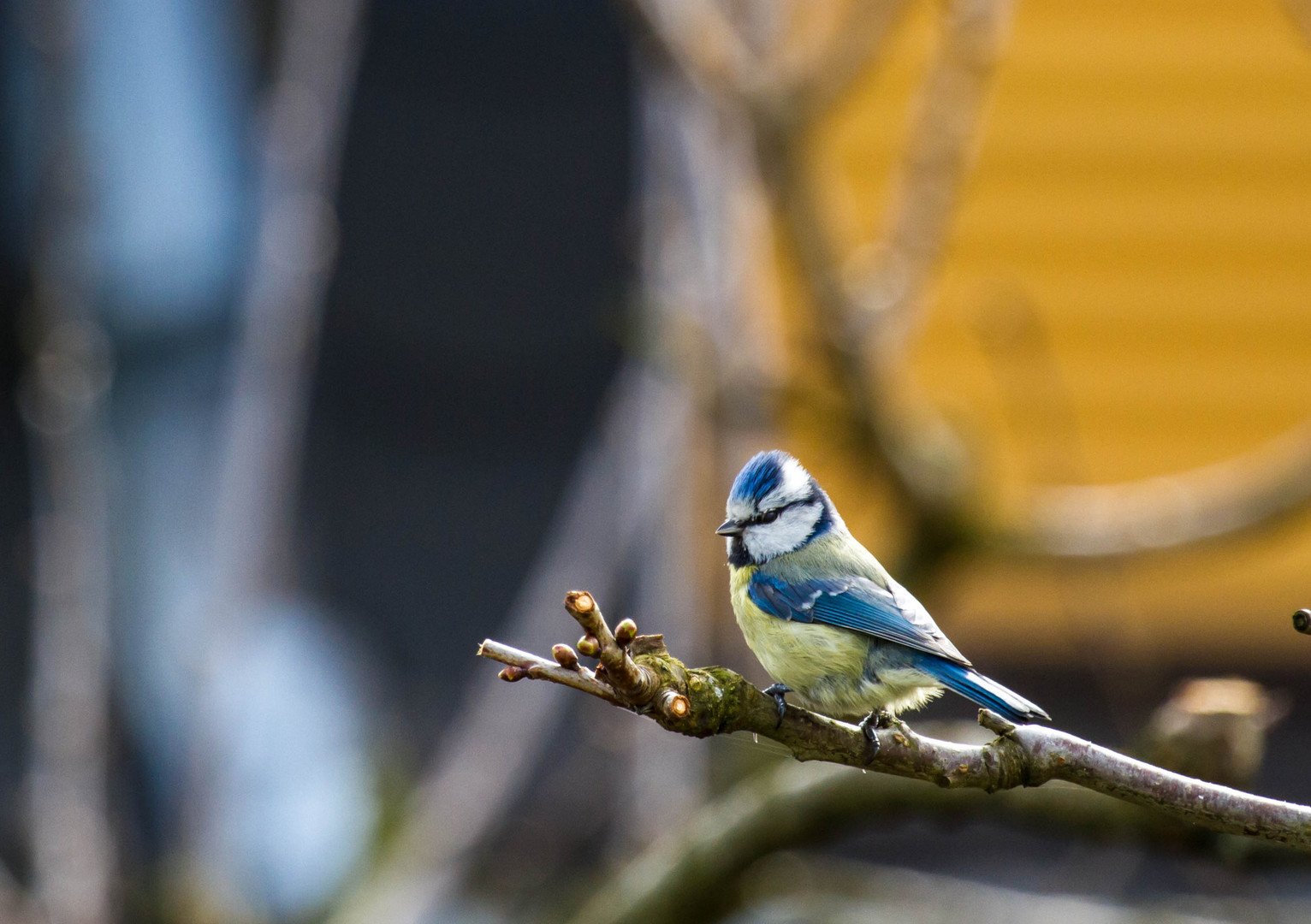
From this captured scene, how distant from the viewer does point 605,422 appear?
13.4 feet

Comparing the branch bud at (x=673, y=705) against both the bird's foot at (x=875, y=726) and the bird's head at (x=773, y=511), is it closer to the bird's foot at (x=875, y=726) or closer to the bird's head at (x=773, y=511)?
the bird's foot at (x=875, y=726)

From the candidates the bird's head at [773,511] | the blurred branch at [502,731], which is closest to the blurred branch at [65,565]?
the blurred branch at [502,731]

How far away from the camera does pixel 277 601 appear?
3.80 metres

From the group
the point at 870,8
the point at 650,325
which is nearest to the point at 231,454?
the point at 650,325

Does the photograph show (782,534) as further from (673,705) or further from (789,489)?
(673,705)

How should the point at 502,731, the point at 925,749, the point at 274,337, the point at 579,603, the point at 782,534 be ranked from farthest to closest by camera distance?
the point at 502,731 < the point at 274,337 < the point at 782,534 < the point at 925,749 < the point at 579,603

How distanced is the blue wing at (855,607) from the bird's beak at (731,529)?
68 millimetres

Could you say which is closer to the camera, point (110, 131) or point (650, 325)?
point (650, 325)

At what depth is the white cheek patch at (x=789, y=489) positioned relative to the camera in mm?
1496

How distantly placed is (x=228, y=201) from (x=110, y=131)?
368 mm

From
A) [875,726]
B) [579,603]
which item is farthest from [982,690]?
[579,603]

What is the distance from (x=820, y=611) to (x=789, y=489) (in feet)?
0.47

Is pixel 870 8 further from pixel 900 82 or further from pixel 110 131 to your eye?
pixel 900 82

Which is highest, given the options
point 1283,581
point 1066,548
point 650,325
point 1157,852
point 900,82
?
point 900,82
